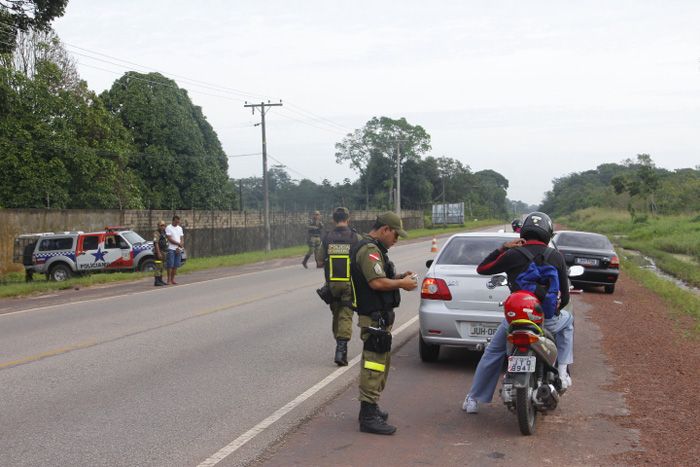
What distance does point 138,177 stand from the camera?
4400 centimetres

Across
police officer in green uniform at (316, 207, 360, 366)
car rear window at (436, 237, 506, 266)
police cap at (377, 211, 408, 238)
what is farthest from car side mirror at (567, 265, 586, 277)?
police officer in green uniform at (316, 207, 360, 366)

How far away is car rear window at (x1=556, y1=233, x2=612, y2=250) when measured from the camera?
1756 cm

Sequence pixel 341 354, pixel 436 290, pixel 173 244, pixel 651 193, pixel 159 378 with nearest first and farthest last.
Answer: pixel 159 378 < pixel 436 290 < pixel 341 354 < pixel 173 244 < pixel 651 193

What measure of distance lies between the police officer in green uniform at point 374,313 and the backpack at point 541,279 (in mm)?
972

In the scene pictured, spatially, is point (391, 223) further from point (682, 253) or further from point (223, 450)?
point (682, 253)

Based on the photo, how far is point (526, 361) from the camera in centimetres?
531

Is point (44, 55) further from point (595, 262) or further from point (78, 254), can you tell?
point (595, 262)

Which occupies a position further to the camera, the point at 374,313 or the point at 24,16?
the point at 24,16

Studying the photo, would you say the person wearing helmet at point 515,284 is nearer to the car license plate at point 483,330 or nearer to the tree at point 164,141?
the car license plate at point 483,330

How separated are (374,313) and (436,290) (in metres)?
2.59

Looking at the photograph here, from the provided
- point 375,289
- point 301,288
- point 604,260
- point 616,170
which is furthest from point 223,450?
point 616,170

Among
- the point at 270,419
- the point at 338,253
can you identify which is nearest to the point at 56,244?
the point at 338,253

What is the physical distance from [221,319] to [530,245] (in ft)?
24.0

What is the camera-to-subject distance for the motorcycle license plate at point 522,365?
5293 millimetres
